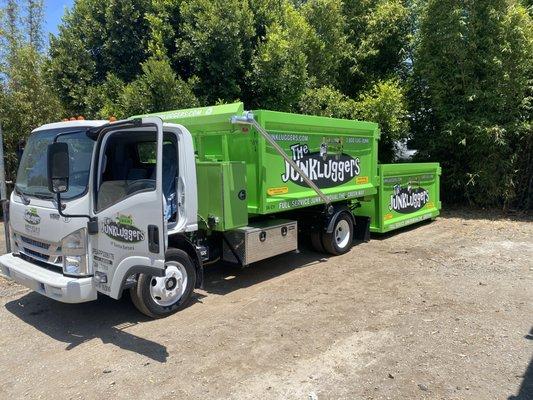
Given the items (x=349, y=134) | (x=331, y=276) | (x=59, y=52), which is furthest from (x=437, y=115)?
(x=59, y=52)

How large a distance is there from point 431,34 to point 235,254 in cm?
933

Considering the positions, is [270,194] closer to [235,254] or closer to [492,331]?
[235,254]

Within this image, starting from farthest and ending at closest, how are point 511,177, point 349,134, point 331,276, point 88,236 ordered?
1. point 511,177
2. point 349,134
3. point 331,276
4. point 88,236

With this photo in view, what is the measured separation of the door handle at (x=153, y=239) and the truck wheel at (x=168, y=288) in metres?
0.70

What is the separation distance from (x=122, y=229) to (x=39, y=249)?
117cm

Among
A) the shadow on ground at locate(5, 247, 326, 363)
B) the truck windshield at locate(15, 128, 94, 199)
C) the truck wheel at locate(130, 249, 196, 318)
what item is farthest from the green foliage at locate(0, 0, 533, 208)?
the truck wheel at locate(130, 249, 196, 318)

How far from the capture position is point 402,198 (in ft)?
32.2

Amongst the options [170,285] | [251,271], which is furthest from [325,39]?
[170,285]

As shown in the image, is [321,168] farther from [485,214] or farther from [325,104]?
[485,214]

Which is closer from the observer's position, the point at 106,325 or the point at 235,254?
the point at 106,325

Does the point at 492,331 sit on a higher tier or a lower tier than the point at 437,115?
lower

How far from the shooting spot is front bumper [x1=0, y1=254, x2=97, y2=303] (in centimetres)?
457

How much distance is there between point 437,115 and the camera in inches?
494

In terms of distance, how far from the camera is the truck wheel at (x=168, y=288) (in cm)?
506
